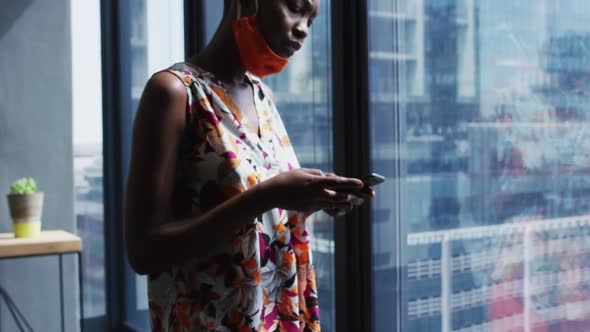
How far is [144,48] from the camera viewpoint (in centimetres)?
378

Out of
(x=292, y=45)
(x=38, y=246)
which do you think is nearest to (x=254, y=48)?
(x=292, y=45)

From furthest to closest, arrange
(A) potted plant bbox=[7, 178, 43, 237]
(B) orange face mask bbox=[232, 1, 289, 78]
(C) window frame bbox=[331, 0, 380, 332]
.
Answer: (A) potted plant bbox=[7, 178, 43, 237] → (C) window frame bbox=[331, 0, 380, 332] → (B) orange face mask bbox=[232, 1, 289, 78]

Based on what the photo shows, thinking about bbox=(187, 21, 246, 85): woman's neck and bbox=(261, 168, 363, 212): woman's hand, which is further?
bbox=(187, 21, 246, 85): woman's neck

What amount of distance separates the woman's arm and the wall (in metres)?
2.56

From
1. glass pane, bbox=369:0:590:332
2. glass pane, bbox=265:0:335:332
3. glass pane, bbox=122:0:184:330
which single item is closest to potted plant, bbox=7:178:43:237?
glass pane, bbox=122:0:184:330

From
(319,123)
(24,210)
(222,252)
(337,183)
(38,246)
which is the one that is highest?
(319,123)

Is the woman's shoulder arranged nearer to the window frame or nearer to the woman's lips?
the woman's lips

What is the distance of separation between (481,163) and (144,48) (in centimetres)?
264

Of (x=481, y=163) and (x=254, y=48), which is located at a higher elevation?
(x=254, y=48)

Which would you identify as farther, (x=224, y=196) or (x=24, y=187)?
(x=24, y=187)

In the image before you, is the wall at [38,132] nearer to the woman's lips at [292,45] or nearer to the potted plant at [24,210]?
the potted plant at [24,210]

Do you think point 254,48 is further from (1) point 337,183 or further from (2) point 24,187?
(2) point 24,187

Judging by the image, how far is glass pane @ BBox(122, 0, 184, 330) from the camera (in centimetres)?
329

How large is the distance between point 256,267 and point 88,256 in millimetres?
3352
